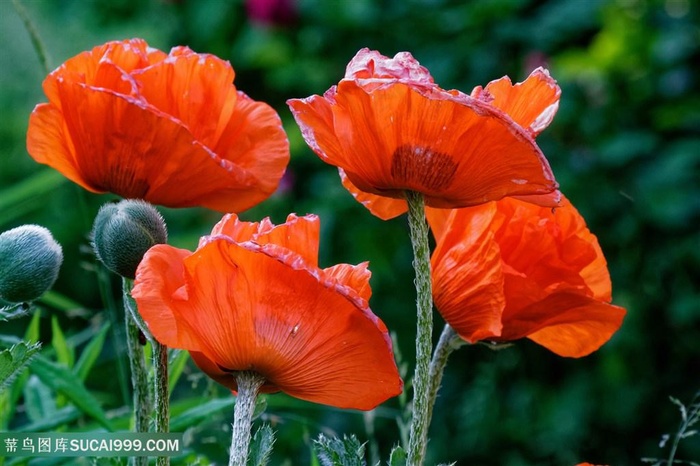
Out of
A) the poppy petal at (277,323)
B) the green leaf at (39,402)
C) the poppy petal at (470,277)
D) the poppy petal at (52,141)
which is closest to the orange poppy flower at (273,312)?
the poppy petal at (277,323)

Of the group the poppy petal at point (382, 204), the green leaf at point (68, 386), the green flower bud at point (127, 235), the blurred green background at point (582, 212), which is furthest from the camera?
the blurred green background at point (582, 212)

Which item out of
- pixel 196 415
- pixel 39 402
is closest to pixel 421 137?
pixel 196 415

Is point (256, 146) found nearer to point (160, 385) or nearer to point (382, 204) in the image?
point (382, 204)

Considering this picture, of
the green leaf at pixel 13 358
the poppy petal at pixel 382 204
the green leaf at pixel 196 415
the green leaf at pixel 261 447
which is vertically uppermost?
the poppy petal at pixel 382 204

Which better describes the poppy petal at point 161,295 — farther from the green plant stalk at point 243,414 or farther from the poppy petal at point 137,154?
the poppy petal at point 137,154

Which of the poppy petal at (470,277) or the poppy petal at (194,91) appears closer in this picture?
the poppy petal at (470,277)

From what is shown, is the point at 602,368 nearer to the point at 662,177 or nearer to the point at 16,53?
the point at 662,177

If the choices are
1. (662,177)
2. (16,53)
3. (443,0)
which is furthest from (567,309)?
(16,53)

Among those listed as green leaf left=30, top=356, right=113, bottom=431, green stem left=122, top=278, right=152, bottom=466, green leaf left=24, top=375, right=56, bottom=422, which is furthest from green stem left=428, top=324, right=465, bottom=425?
green leaf left=24, top=375, right=56, bottom=422
